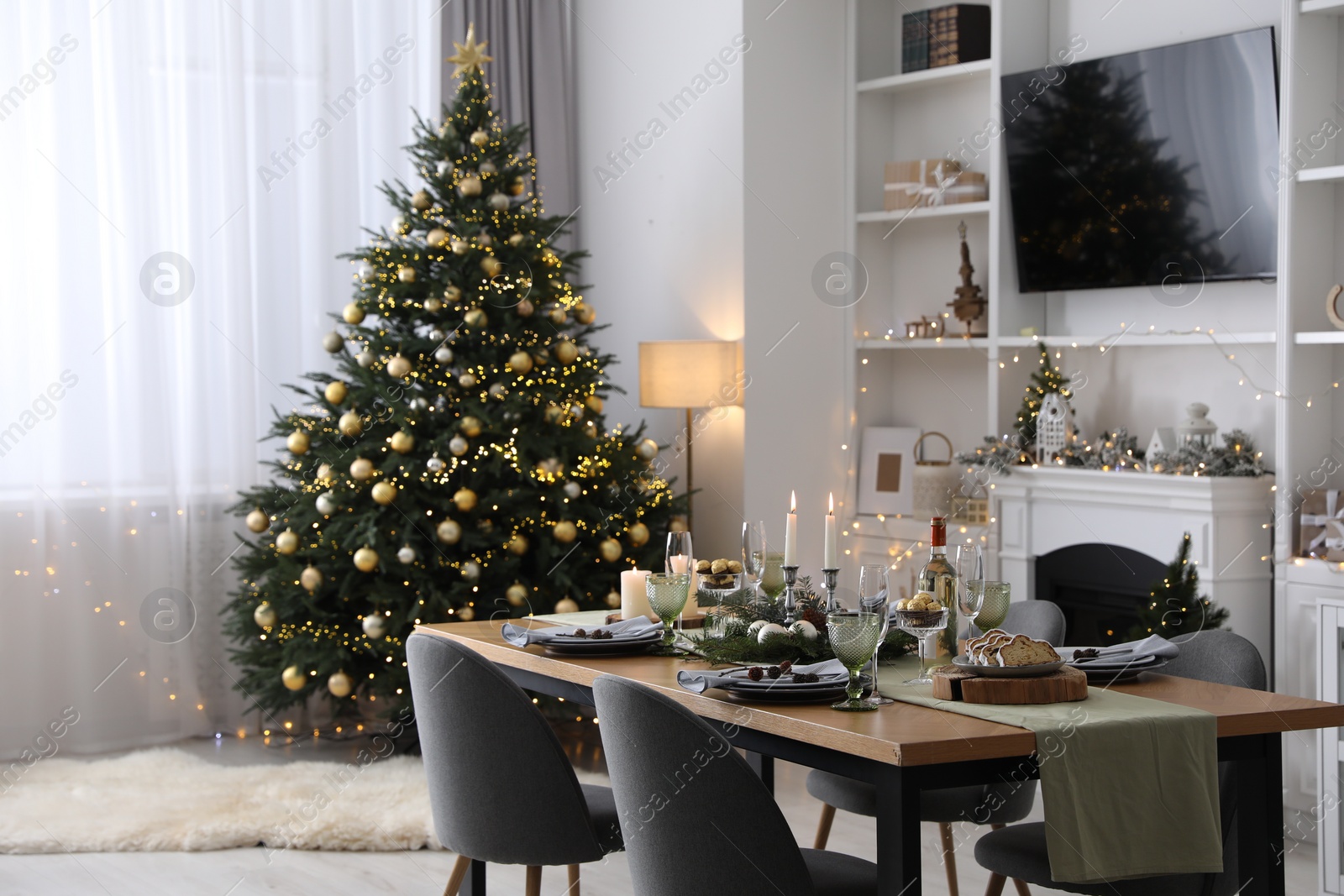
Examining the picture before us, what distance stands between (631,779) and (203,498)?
3.56 metres

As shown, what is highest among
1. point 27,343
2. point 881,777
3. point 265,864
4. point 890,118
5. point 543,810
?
point 890,118

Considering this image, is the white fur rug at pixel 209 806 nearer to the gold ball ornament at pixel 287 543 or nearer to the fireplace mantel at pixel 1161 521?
the gold ball ornament at pixel 287 543

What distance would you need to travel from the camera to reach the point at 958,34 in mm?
5086

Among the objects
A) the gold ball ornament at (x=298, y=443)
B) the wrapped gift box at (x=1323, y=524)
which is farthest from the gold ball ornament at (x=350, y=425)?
the wrapped gift box at (x=1323, y=524)

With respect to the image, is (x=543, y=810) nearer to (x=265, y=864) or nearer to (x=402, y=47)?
(x=265, y=864)

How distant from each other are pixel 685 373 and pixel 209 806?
6.86 feet

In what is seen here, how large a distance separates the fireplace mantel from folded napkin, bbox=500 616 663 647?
2.01 m

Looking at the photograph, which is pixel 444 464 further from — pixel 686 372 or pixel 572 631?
pixel 572 631

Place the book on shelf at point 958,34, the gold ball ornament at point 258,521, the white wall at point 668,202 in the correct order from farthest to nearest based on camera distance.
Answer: the white wall at point 668,202
the book on shelf at point 958,34
the gold ball ornament at point 258,521

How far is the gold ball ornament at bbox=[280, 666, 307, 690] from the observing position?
15.0 ft

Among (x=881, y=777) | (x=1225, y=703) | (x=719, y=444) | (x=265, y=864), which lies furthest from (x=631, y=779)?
(x=719, y=444)

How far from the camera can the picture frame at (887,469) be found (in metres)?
5.29

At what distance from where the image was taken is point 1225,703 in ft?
7.22

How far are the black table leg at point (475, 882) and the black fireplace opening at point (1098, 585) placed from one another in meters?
2.33
